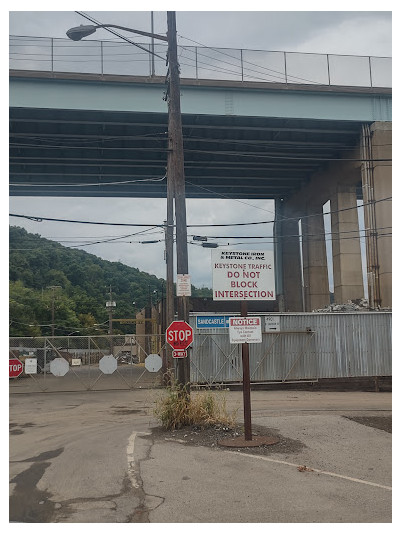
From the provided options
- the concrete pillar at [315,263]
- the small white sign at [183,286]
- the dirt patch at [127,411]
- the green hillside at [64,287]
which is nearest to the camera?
the small white sign at [183,286]

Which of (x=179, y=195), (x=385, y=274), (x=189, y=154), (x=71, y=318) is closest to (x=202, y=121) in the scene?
(x=189, y=154)

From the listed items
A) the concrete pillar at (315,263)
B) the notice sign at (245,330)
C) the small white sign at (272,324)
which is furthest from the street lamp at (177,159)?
the concrete pillar at (315,263)

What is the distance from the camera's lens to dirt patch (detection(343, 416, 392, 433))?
10925 mm

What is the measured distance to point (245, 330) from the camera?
938 centimetres

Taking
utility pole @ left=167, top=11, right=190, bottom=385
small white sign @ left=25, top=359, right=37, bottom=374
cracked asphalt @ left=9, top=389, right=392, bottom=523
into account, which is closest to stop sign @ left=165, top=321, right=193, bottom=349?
utility pole @ left=167, top=11, right=190, bottom=385

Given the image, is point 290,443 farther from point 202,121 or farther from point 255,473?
point 202,121

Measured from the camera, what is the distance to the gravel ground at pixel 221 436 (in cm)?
873

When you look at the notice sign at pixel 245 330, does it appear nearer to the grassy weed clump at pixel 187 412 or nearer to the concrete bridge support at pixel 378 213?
the grassy weed clump at pixel 187 412

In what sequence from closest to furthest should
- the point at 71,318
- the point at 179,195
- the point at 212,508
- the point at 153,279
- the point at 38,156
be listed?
the point at 212,508 < the point at 179,195 < the point at 38,156 < the point at 71,318 < the point at 153,279

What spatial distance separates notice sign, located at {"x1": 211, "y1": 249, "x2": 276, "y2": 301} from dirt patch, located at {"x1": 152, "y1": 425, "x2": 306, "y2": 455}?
2.55 metres

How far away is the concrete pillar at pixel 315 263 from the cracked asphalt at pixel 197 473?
24.3 m

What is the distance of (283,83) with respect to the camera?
24906 millimetres

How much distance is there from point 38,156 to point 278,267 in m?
21.7

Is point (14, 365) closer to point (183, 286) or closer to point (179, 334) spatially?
point (179, 334)
